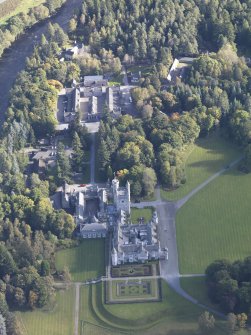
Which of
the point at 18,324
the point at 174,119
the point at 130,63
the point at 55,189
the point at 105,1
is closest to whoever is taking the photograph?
the point at 18,324

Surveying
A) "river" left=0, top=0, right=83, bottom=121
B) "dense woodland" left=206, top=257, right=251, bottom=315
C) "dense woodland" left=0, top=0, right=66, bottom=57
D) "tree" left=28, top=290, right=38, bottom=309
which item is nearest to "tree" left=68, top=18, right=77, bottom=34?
"river" left=0, top=0, right=83, bottom=121

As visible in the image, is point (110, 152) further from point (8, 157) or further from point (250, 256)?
point (250, 256)

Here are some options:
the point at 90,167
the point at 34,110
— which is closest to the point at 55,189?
the point at 90,167

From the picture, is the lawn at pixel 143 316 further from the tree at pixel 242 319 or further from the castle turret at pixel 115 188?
the castle turret at pixel 115 188

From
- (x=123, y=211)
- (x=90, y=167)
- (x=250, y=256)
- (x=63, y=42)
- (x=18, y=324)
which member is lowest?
(x=18, y=324)

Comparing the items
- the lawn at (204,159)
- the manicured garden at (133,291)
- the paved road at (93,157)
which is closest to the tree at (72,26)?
the paved road at (93,157)

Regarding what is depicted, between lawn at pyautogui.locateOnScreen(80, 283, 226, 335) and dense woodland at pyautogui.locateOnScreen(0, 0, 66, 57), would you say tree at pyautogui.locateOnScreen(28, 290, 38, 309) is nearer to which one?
lawn at pyautogui.locateOnScreen(80, 283, 226, 335)

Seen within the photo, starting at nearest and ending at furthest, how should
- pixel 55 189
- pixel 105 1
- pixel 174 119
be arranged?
pixel 55 189, pixel 174 119, pixel 105 1

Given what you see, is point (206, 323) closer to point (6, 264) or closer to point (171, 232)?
point (171, 232)
